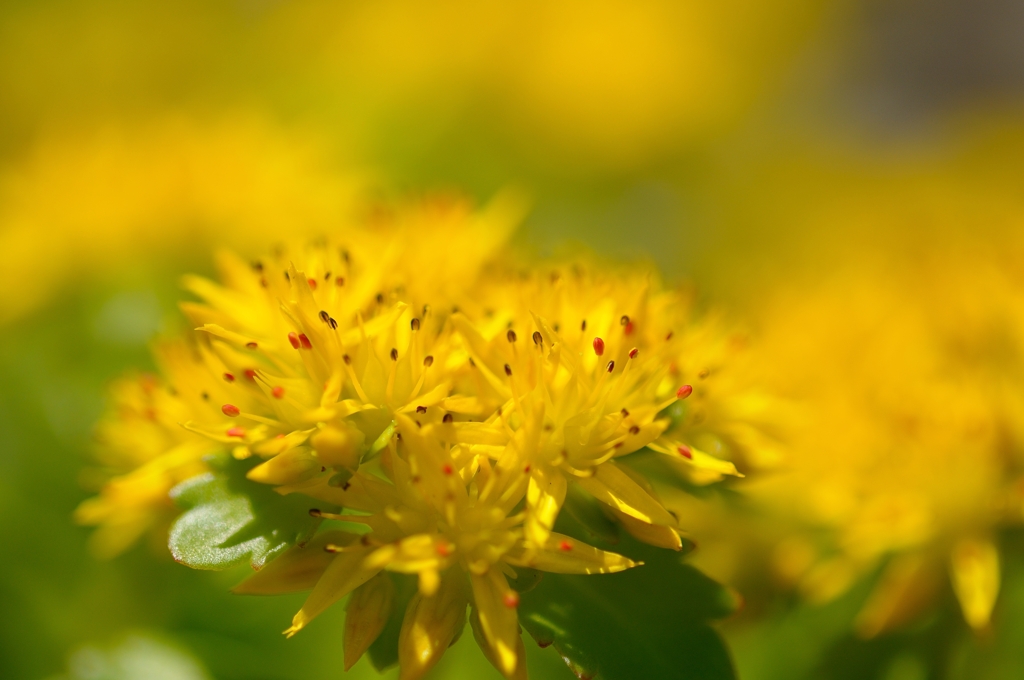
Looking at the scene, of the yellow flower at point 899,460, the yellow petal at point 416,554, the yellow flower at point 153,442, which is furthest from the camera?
the yellow flower at point 899,460

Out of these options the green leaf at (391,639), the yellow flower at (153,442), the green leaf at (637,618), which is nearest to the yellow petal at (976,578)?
the green leaf at (637,618)

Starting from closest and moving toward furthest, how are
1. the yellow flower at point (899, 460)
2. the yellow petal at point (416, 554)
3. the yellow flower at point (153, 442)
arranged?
the yellow petal at point (416, 554), the yellow flower at point (153, 442), the yellow flower at point (899, 460)

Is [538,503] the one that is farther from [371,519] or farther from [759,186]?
[759,186]

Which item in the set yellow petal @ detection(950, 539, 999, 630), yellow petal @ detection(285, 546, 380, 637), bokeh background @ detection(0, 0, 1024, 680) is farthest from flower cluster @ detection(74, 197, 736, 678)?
yellow petal @ detection(950, 539, 999, 630)

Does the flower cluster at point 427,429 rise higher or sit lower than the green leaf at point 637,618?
higher

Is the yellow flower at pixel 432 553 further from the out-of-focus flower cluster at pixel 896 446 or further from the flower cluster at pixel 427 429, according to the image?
the out-of-focus flower cluster at pixel 896 446

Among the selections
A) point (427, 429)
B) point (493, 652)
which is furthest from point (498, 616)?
point (427, 429)

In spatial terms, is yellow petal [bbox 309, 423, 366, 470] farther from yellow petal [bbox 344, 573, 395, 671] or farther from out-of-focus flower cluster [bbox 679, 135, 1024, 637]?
out-of-focus flower cluster [bbox 679, 135, 1024, 637]
